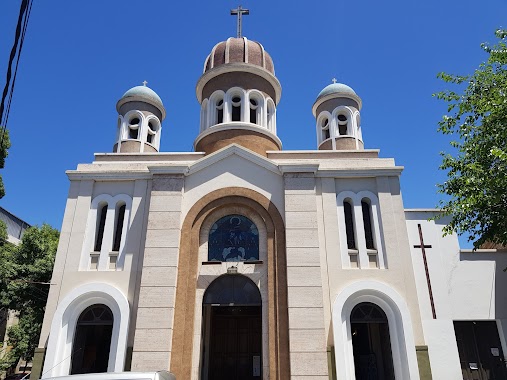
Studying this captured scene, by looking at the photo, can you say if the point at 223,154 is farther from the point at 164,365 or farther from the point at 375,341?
the point at 375,341

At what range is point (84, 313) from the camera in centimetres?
1391

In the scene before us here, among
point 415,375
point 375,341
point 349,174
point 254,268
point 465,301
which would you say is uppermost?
point 349,174

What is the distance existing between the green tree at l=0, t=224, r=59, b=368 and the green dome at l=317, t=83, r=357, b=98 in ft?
54.5

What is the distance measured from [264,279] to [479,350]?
26.6ft

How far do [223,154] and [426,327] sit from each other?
9.33 metres

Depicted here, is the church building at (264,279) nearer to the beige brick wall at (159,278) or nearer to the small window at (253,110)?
the beige brick wall at (159,278)

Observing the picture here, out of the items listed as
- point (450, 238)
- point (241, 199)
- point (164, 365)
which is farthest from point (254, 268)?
point (450, 238)

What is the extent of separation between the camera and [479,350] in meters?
14.4

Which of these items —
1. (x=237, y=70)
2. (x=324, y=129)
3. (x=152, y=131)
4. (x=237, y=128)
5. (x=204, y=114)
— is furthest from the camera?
(x=324, y=129)

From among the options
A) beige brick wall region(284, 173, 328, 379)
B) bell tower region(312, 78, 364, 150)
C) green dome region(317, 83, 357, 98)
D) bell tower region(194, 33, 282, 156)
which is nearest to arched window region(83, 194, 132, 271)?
bell tower region(194, 33, 282, 156)

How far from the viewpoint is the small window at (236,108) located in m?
19.4

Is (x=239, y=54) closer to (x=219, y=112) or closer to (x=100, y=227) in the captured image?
(x=219, y=112)

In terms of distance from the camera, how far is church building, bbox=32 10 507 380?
1273 centimetres

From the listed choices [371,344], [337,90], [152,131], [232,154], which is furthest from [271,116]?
[371,344]
